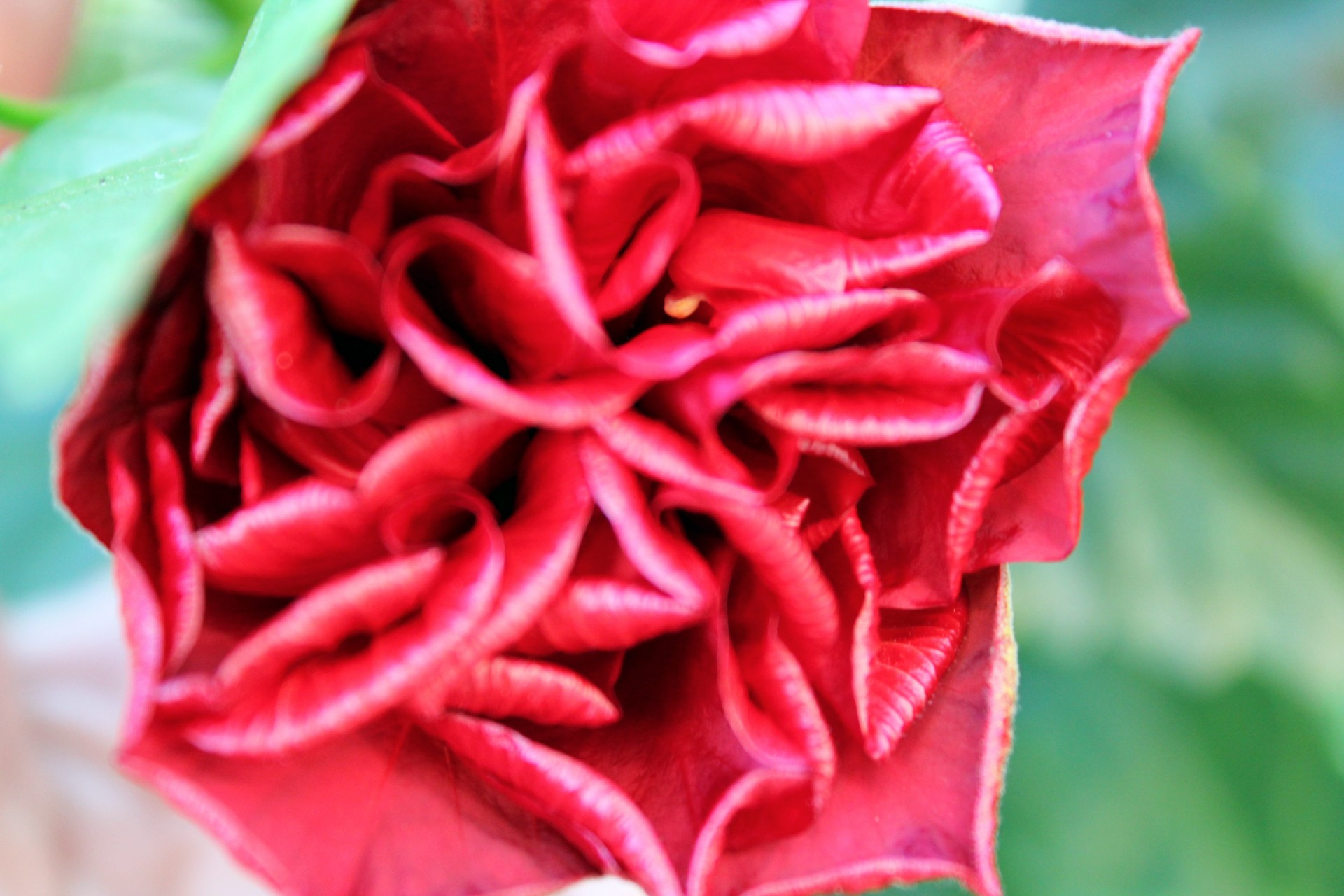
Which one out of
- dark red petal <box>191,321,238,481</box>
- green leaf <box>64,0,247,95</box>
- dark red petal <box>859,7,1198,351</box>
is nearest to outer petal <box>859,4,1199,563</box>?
dark red petal <box>859,7,1198,351</box>

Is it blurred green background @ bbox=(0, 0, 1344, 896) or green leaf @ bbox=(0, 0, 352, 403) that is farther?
blurred green background @ bbox=(0, 0, 1344, 896)

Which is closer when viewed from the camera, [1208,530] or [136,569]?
[136,569]

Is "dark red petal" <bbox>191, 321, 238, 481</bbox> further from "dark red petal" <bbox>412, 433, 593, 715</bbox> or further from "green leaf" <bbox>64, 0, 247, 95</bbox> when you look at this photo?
"green leaf" <bbox>64, 0, 247, 95</bbox>

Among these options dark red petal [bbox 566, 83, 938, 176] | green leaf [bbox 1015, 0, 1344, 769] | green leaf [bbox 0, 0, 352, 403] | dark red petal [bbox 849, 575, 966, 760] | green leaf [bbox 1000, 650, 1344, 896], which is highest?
green leaf [bbox 0, 0, 352, 403]

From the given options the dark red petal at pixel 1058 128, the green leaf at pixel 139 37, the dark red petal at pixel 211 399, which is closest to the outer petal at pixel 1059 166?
the dark red petal at pixel 1058 128

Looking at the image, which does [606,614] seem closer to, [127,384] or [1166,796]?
[127,384]

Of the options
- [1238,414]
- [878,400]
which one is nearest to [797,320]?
[878,400]
